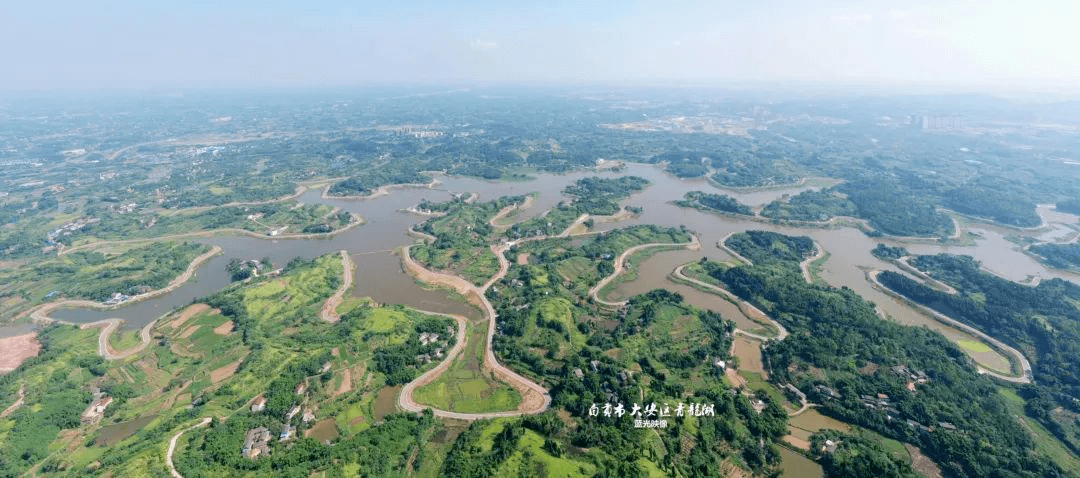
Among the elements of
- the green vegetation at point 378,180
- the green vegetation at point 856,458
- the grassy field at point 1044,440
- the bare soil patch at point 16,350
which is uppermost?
the green vegetation at point 378,180

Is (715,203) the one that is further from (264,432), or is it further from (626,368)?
(264,432)

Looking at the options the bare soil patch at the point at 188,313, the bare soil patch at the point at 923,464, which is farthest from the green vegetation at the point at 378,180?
the bare soil patch at the point at 923,464

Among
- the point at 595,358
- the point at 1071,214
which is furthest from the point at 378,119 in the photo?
the point at 1071,214

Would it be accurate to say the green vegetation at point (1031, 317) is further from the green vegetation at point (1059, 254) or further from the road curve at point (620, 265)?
the road curve at point (620, 265)

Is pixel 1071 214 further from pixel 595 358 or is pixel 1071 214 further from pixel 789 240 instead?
pixel 595 358

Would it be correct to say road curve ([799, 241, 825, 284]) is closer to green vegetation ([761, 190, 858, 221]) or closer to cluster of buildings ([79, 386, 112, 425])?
green vegetation ([761, 190, 858, 221])

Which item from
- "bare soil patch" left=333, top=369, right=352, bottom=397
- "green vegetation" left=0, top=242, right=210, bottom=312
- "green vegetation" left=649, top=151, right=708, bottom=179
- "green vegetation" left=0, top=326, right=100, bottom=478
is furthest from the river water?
"bare soil patch" left=333, top=369, right=352, bottom=397
